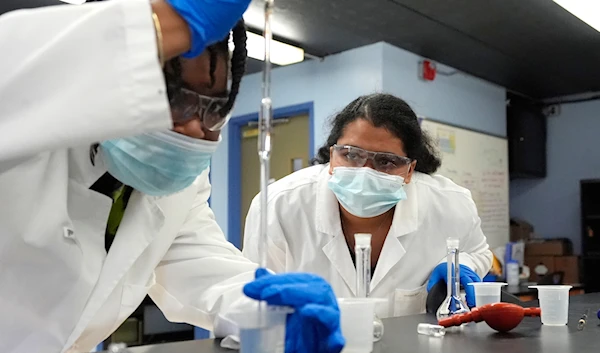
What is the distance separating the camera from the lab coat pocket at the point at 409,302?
1590 millimetres

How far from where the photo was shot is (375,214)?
1690 mm

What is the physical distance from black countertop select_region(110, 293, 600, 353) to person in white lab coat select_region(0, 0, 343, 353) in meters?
0.15

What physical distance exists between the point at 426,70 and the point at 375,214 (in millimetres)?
2283

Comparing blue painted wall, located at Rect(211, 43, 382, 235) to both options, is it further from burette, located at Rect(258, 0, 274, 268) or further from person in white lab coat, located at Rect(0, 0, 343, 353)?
burette, located at Rect(258, 0, 274, 268)

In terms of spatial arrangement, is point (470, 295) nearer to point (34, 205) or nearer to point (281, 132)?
point (34, 205)

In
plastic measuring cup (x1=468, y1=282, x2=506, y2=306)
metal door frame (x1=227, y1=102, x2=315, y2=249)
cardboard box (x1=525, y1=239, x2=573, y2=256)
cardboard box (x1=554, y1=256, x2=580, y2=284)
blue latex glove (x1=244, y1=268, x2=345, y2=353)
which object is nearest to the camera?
blue latex glove (x1=244, y1=268, x2=345, y2=353)

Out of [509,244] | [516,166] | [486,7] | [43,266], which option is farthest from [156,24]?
[516,166]

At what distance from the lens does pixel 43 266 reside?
977 millimetres

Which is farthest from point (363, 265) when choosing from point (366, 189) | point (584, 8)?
point (584, 8)

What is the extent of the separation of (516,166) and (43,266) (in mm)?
4165

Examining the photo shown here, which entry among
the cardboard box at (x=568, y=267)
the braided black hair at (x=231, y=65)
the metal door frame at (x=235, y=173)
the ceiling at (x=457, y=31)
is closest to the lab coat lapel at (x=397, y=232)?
the braided black hair at (x=231, y=65)

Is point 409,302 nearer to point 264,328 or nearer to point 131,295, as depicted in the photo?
point 131,295

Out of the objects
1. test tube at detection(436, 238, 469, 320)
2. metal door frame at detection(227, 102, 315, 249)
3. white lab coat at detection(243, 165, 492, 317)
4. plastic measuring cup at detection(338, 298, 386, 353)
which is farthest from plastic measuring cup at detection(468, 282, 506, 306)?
metal door frame at detection(227, 102, 315, 249)

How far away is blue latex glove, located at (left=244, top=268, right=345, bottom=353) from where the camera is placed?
64 centimetres
